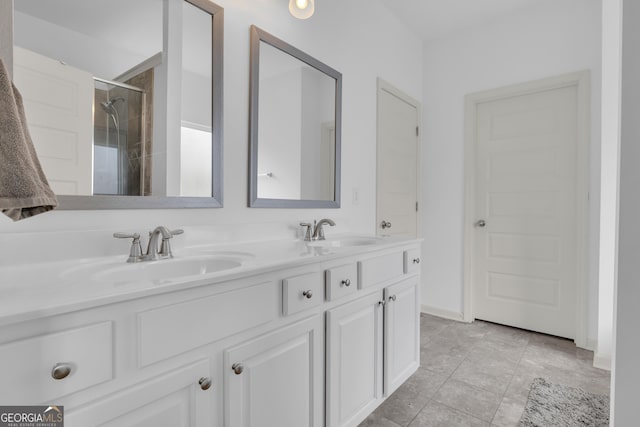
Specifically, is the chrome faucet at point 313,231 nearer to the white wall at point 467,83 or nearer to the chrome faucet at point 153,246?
the chrome faucet at point 153,246

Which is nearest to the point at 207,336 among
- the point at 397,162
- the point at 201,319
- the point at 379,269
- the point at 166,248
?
the point at 201,319

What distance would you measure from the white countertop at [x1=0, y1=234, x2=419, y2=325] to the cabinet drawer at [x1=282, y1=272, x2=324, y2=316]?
0.19ft

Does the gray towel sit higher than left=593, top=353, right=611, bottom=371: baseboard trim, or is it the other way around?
the gray towel


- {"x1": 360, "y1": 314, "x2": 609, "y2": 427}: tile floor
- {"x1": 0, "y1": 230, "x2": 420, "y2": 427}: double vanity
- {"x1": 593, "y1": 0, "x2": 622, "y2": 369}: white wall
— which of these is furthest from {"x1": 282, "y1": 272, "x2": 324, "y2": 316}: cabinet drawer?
{"x1": 593, "y1": 0, "x2": 622, "y2": 369}: white wall

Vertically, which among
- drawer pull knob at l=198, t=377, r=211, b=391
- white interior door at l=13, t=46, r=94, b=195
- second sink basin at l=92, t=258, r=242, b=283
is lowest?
drawer pull knob at l=198, t=377, r=211, b=391

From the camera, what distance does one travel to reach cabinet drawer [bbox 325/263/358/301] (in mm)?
1228

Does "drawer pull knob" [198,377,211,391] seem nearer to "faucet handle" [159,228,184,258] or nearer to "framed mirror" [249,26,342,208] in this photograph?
"faucet handle" [159,228,184,258]

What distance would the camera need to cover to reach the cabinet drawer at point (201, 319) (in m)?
0.72

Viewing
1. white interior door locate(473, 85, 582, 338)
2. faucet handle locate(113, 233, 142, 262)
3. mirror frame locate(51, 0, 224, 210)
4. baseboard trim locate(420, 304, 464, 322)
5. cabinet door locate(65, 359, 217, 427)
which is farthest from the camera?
baseboard trim locate(420, 304, 464, 322)

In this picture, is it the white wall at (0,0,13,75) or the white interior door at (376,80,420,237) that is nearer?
the white wall at (0,0,13,75)

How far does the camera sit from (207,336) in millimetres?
832

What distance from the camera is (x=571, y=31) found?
239cm

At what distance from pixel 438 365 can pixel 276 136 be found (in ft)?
5.79

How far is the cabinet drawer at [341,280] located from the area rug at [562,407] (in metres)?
1.09
